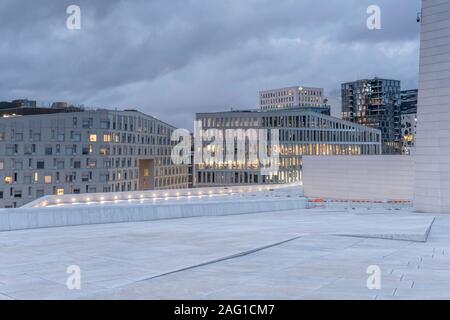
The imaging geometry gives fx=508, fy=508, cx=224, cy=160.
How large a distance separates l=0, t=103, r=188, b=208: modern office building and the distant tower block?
101020 mm

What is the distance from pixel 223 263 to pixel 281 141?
12916 cm

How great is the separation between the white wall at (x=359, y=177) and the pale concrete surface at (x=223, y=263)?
34.7 meters

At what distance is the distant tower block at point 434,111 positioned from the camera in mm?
34469

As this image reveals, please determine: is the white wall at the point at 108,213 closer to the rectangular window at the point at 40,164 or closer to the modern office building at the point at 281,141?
the rectangular window at the point at 40,164

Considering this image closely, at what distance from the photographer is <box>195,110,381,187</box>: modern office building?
14200cm

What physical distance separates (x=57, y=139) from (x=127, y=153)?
20.2 meters

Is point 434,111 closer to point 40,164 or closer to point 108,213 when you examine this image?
point 108,213

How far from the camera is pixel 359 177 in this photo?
60.5 meters

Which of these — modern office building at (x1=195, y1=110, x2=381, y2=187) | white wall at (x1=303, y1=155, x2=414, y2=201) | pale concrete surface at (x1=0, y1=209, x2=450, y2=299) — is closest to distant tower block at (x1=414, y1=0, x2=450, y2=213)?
pale concrete surface at (x1=0, y1=209, x2=450, y2=299)

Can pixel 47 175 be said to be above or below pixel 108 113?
below

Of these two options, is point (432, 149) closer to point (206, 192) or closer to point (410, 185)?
point (410, 185)

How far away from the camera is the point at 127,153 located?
449 feet
